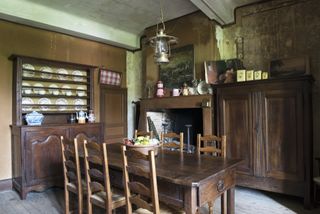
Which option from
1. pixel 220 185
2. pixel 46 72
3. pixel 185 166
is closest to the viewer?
pixel 220 185

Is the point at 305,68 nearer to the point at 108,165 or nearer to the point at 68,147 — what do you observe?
the point at 108,165

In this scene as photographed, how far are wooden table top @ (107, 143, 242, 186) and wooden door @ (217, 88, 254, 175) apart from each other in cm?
125

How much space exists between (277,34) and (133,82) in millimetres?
3287

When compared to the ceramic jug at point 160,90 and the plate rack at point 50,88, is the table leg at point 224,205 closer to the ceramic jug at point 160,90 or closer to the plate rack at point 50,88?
the ceramic jug at point 160,90

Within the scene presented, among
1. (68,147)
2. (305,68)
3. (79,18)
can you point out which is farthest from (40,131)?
(305,68)

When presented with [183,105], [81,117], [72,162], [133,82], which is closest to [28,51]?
[81,117]

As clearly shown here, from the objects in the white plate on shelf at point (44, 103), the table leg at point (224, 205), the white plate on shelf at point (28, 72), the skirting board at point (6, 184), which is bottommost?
the skirting board at point (6, 184)

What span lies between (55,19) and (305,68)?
4.01m

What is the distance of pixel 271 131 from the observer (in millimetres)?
3166

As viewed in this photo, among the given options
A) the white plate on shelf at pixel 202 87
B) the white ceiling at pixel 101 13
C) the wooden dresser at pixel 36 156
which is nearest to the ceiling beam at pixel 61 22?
the white ceiling at pixel 101 13

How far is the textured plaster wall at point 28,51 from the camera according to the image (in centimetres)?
377

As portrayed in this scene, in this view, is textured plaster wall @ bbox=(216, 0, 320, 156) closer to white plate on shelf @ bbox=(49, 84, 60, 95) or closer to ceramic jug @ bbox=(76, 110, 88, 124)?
ceramic jug @ bbox=(76, 110, 88, 124)

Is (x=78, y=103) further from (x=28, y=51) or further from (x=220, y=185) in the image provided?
(x=220, y=185)

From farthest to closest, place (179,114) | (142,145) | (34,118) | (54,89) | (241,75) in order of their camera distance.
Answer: (179,114) < (54,89) < (34,118) < (241,75) < (142,145)
